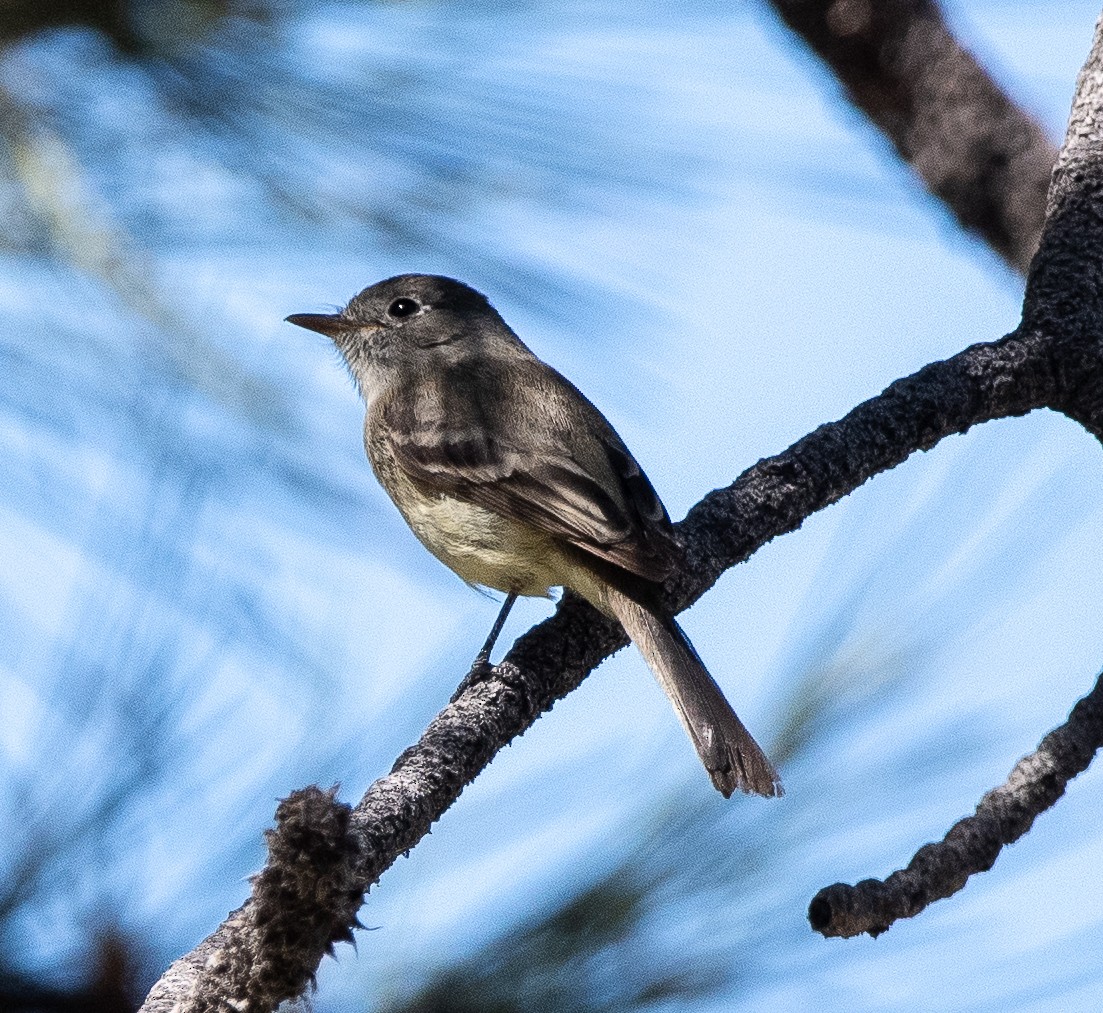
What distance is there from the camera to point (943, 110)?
375 centimetres


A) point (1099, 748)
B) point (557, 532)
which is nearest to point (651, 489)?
point (557, 532)

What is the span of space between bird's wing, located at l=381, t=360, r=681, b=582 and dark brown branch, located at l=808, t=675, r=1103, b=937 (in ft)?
3.06

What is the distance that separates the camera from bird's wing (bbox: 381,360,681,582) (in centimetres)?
341

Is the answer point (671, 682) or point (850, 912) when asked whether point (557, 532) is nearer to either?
point (671, 682)

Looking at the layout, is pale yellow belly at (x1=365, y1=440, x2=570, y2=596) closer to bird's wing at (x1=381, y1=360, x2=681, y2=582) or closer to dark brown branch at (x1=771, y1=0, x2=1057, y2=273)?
bird's wing at (x1=381, y1=360, x2=681, y2=582)

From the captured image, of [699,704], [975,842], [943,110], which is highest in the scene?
[943,110]

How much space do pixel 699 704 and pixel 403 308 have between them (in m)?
2.22

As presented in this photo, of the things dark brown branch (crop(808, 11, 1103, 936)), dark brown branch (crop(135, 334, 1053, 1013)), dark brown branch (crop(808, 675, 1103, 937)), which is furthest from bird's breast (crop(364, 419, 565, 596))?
dark brown branch (crop(808, 675, 1103, 937))

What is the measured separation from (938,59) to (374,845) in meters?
2.62

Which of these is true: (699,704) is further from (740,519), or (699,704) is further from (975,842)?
(975,842)

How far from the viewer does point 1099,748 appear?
255 cm

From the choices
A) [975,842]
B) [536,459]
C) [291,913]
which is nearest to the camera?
[291,913]

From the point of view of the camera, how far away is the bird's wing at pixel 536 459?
11.2 ft

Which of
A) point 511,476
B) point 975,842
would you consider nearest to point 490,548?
point 511,476
